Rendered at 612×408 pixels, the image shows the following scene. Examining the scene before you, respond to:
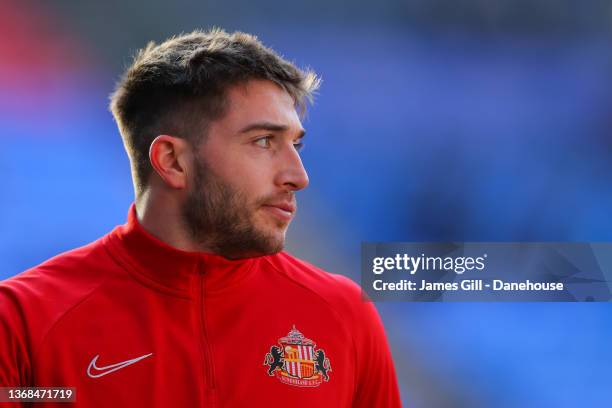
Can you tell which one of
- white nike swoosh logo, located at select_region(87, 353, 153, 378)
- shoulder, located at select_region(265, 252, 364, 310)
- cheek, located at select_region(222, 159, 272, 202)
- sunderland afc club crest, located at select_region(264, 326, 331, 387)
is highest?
cheek, located at select_region(222, 159, 272, 202)

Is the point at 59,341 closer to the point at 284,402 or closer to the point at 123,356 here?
the point at 123,356

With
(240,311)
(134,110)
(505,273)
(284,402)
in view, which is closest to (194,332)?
(240,311)

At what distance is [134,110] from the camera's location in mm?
2029

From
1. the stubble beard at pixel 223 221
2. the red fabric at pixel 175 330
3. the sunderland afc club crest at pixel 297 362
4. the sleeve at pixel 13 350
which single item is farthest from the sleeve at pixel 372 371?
the sleeve at pixel 13 350

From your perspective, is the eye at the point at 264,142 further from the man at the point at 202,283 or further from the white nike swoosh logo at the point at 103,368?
the white nike swoosh logo at the point at 103,368

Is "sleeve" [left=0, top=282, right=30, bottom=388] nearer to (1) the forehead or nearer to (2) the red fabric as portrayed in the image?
(2) the red fabric

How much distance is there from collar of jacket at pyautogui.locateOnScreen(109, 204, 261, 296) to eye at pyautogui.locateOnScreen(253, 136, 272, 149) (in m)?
0.30

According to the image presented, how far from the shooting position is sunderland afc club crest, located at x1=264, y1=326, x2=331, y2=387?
184 cm

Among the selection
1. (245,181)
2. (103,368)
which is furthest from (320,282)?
(103,368)

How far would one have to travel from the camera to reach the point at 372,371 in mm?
2012

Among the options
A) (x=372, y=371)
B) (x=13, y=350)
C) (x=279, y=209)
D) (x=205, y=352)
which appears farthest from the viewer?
(x=372, y=371)

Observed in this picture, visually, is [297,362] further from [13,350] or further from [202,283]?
[13,350]

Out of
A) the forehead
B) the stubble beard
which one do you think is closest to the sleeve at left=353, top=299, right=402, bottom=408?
the stubble beard

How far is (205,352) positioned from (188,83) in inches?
27.2
